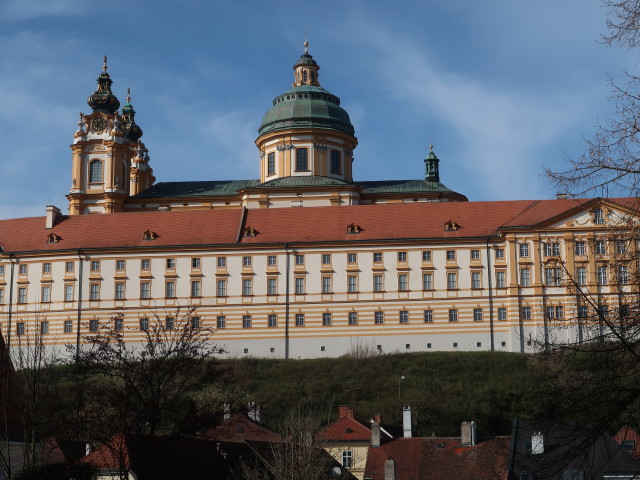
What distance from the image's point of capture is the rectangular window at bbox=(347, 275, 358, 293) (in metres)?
75.6

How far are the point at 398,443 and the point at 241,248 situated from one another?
3408 cm

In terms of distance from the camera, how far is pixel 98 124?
9650cm

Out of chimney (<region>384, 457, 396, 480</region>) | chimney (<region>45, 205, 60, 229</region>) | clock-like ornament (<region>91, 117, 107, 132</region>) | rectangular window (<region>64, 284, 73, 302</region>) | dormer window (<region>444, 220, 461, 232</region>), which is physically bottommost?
chimney (<region>384, 457, 396, 480</region>)

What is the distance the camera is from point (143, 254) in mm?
77938

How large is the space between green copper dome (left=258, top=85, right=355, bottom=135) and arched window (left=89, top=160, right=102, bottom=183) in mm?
14843

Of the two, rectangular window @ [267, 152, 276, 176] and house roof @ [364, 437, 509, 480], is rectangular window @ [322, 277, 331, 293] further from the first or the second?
house roof @ [364, 437, 509, 480]

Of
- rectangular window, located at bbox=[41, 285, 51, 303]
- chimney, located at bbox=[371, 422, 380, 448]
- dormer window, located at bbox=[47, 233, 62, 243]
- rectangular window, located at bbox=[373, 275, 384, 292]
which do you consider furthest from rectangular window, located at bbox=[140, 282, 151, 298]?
chimney, located at bbox=[371, 422, 380, 448]

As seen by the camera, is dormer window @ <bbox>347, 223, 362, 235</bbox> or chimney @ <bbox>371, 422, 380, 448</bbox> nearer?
chimney @ <bbox>371, 422, 380, 448</bbox>

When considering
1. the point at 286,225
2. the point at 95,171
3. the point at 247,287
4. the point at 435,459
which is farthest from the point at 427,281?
the point at 95,171

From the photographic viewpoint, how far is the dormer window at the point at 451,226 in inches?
3014

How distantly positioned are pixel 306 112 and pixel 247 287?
22.8m

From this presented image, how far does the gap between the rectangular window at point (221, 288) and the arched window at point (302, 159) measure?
60.9 feet

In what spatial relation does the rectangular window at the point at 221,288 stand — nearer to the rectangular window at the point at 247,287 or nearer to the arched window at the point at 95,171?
the rectangular window at the point at 247,287

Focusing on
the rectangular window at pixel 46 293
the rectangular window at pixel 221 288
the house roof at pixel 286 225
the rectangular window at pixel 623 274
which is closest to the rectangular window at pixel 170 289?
the house roof at pixel 286 225
